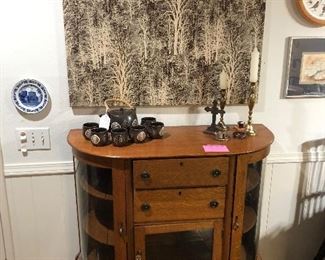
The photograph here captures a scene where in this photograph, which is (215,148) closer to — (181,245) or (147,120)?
(147,120)

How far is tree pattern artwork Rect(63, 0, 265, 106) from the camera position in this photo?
1.67 m

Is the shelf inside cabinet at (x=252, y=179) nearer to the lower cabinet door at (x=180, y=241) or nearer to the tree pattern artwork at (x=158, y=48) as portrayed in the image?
the lower cabinet door at (x=180, y=241)

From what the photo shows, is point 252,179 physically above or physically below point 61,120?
below

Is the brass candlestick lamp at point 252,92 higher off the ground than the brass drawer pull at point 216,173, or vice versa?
the brass candlestick lamp at point 252,92

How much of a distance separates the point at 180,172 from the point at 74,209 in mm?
748

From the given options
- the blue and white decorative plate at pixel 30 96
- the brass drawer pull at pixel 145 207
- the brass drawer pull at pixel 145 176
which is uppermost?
the blue and white decorative plate at pixel 30 96

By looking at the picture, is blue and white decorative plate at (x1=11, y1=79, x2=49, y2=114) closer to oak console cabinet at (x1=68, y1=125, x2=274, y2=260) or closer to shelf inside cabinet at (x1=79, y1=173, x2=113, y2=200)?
oak console cabinet at (x1=68, y1=125, x2=274, y2=260)

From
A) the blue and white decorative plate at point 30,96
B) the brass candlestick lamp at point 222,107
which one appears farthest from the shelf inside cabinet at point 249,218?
the blue and white decorative plate at point 30,96

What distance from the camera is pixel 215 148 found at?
61.3 inches

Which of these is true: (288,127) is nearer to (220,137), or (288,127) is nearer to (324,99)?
→ (324,99)

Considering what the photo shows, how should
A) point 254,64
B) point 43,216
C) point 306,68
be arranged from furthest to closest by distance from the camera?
point 43,216, point 306,68, point 254,64

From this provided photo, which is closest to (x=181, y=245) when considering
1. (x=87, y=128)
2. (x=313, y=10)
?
(x=87, y=128)

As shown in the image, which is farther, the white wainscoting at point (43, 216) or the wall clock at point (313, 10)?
the white wainscoting at point (43, 216)

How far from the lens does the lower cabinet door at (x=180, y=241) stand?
5.28ft
